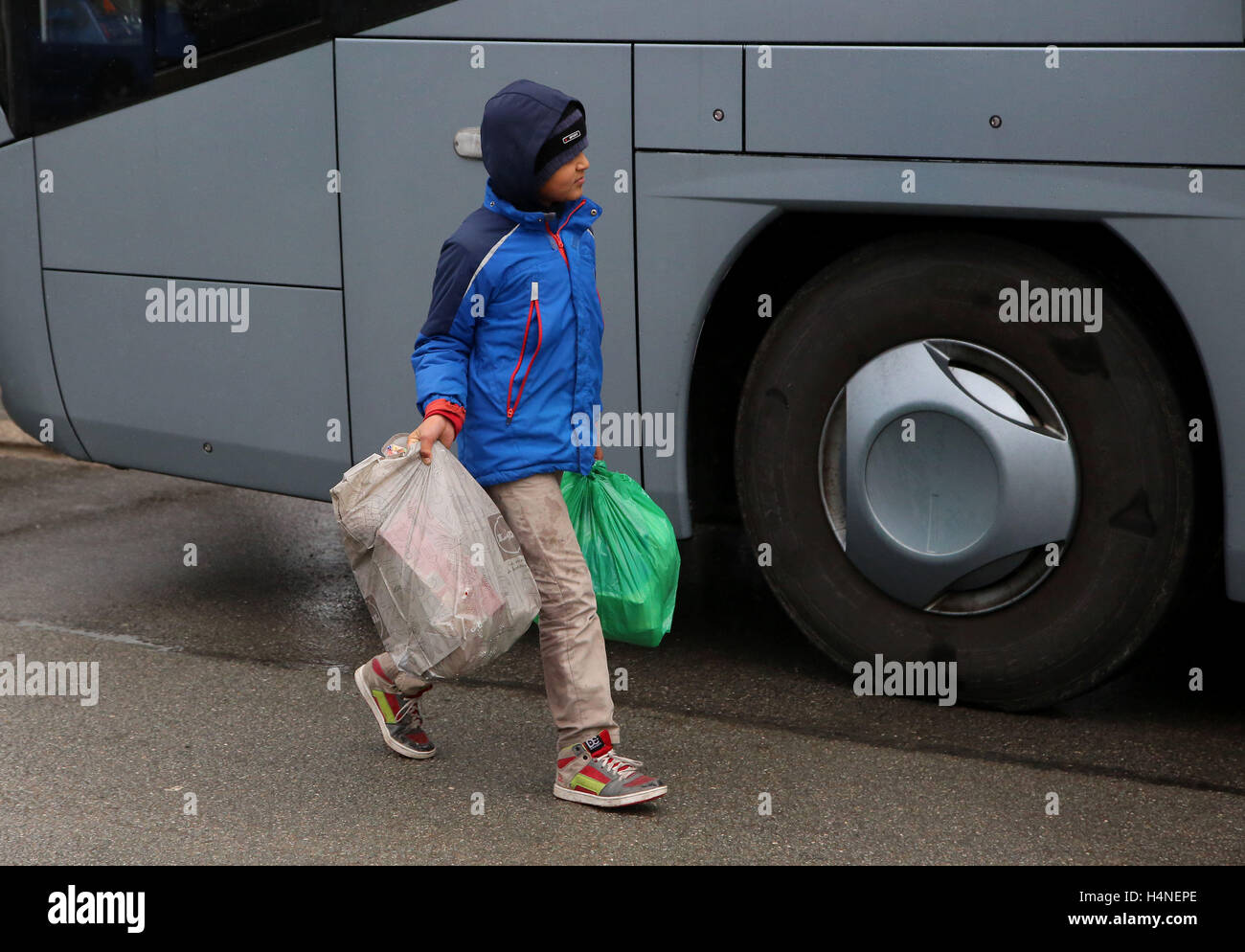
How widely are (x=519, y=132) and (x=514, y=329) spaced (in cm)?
41

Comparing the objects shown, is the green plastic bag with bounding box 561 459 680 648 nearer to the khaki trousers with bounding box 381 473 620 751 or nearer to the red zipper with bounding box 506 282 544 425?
the khaki trousers with bounding box 381 473 620 751

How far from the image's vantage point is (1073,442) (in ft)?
13.0

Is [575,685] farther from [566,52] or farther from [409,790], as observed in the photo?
[566,52]

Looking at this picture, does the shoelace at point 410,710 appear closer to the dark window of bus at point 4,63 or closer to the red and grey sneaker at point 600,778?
the red and grey sneaker at point 600,778

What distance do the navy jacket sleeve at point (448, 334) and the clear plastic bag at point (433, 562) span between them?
0.14m

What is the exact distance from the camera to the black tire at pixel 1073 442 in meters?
3.90

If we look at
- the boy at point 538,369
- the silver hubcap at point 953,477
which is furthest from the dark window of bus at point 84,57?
the silver hubcap at point 953,477

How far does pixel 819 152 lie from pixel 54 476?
14.0ft

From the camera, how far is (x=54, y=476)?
704cm

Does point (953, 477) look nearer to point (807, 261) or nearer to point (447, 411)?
point (807, 261)

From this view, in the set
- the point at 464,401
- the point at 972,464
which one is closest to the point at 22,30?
the point at 464,401

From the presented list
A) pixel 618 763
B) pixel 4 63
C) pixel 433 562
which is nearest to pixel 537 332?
pixel 433 562

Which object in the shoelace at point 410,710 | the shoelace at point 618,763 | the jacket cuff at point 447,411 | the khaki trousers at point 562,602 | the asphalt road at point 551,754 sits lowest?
the asphalt road at point 551,754

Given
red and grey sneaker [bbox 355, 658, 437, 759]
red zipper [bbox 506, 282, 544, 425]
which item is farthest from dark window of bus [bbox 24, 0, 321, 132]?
red and grey sneaker [bbox 355, 658, 437, 759]
